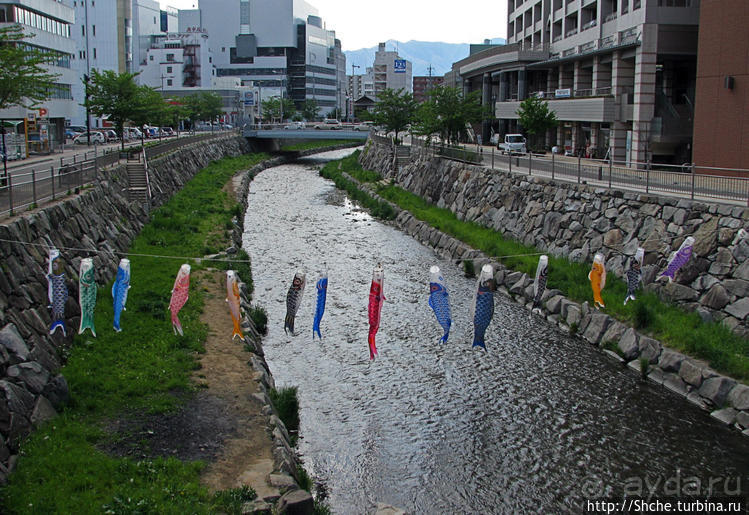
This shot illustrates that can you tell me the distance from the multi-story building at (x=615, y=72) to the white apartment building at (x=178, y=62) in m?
95.5

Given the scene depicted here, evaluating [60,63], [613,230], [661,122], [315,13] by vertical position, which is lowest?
Result: [613,230]

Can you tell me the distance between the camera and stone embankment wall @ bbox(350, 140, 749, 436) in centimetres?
1914

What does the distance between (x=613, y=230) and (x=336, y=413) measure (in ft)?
48.6

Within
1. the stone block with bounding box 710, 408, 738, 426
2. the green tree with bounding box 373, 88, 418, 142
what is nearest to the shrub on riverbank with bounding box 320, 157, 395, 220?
the green tree with bounding box 373, 88, 418, 142

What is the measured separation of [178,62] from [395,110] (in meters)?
92.6

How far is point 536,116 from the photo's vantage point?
53875 mm

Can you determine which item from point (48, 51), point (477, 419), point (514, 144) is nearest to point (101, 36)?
point (48, 51)

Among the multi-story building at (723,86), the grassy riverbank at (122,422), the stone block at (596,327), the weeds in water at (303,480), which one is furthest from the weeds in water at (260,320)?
the multi-story building at (723,86)

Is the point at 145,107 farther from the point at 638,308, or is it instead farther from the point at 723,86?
the point at 638,308

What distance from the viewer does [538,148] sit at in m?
60.8

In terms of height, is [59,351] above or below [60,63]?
below

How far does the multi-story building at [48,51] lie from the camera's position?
5288 centimetres

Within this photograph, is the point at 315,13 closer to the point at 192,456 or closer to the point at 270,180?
the point at 270,180

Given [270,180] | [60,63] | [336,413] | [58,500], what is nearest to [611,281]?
[336,413]
